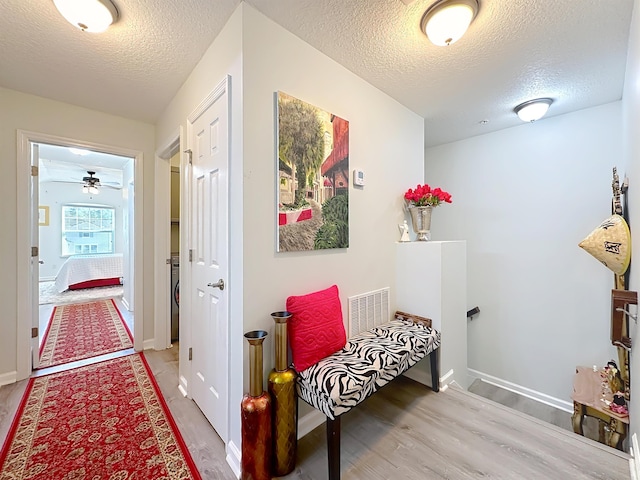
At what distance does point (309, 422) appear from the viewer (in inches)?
66.6

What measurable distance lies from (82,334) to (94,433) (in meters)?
2.23

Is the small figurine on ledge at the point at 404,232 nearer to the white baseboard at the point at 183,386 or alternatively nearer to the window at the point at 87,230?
the white baseboard at the point at 183,386

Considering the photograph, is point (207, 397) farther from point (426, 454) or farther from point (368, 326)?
point (426, 454)

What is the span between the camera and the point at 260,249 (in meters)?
1.47

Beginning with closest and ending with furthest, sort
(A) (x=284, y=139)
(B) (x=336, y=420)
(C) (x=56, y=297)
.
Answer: (B) (x=336, y=420)
(A) (x=284, y=139)
(C) (x=56, y=297)

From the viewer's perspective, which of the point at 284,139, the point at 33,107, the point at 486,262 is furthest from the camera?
the point at 486,262

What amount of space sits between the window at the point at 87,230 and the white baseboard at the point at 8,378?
6.53 metres

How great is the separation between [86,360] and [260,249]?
2.56 metres

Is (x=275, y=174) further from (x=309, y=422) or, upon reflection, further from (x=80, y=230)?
(x=80, y=230)

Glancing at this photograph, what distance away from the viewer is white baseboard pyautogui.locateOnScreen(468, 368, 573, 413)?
2.71 meters

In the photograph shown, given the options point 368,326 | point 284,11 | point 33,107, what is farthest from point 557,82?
point 33,107

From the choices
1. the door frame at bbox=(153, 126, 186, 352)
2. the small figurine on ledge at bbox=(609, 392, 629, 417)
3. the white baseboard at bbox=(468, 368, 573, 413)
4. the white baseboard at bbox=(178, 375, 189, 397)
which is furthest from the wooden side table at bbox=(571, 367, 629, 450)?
the door frame at bbox=(153, 126, 186, 352)

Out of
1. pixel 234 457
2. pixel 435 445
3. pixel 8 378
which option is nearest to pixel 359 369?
pixel 435 445

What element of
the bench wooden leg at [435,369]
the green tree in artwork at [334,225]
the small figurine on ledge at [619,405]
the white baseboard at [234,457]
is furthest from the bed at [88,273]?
the small figurine on ledge at [619,405]
